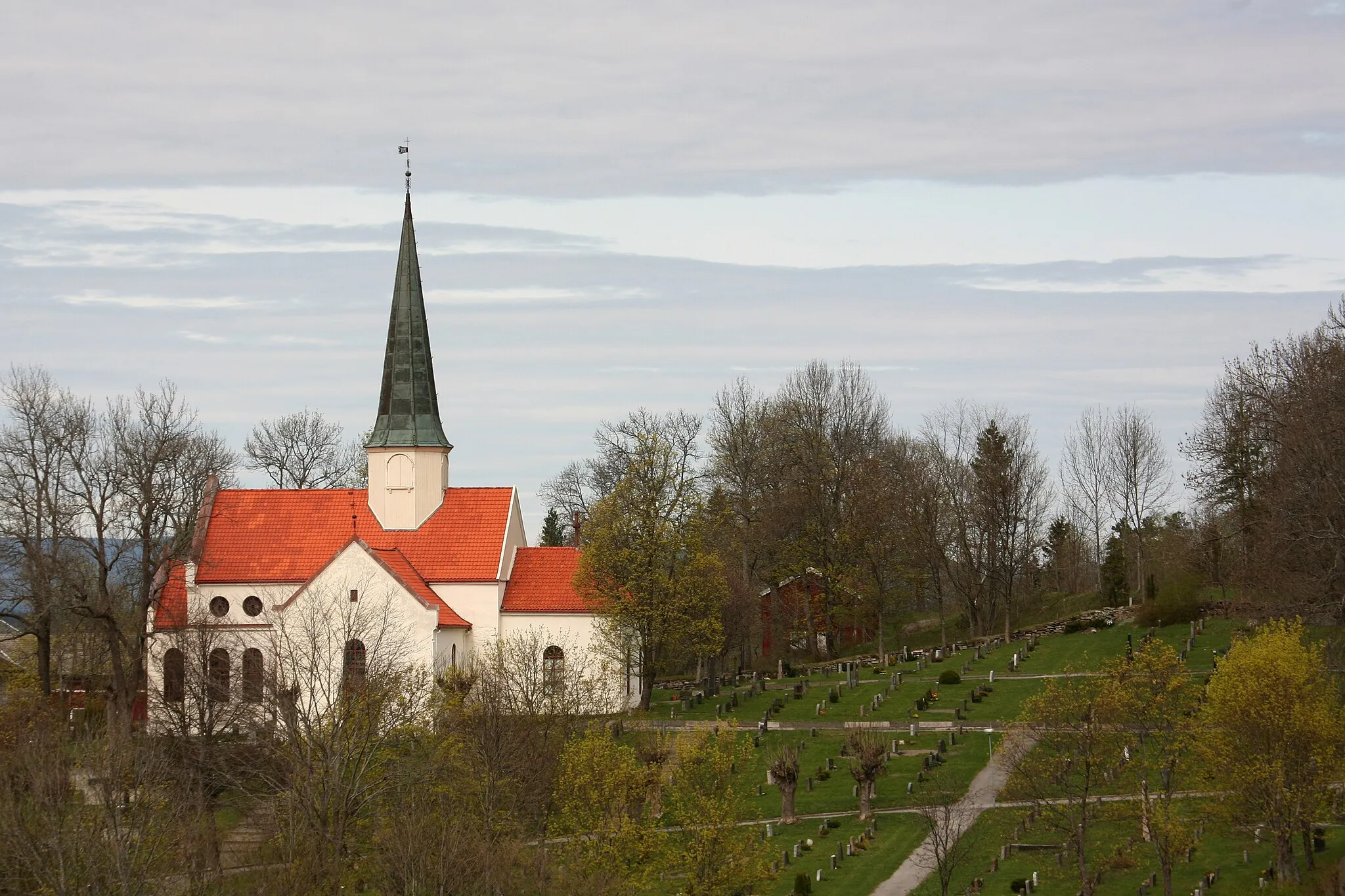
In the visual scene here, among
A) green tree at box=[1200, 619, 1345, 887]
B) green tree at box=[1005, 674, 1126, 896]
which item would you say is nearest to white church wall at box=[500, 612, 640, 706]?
green tree at box=[1005, 674, 1126, 896]

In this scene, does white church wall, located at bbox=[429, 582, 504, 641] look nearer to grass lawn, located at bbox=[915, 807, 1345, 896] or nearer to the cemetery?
the cemetery

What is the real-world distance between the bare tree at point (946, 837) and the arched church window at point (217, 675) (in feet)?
59.3

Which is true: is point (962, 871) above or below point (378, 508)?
below

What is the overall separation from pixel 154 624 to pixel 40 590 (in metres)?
5.10

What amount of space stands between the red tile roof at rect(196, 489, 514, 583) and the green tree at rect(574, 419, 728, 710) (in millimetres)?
3738

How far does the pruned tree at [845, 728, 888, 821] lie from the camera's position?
37844mm

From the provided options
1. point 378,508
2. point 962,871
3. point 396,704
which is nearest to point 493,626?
point 378,508

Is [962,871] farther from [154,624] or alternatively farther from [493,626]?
[154,624]

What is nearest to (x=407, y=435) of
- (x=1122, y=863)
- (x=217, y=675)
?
(x=217, y=675)

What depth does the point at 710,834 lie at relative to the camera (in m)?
28.9

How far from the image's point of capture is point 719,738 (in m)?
34.6

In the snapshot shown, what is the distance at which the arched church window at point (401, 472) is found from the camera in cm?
5381

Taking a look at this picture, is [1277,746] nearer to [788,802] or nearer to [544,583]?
[788,802]

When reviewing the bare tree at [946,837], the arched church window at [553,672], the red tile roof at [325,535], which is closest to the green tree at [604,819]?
the bare tree at [946,837]
